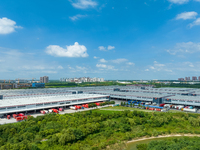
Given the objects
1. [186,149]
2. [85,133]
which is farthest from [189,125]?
[85,133]

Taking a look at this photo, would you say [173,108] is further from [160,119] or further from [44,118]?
[44,118]

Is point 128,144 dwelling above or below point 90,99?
below

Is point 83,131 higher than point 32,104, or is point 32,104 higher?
point 32,104

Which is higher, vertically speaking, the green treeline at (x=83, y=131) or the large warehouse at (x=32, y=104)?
the large warehouse at (x=32, y=104)

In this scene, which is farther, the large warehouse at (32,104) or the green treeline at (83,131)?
the large warehouse at (32,104)

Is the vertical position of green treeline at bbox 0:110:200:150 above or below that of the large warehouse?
below

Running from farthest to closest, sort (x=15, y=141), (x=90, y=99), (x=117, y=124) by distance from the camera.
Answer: (x=90, y=99)
(x=117, y=124)
(x=15, y=141)

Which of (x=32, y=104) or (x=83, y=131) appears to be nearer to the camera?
(x=83, y=131)

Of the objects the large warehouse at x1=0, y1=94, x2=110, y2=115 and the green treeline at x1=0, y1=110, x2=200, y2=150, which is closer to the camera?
the green treeline at x1=0, y1=110, x2=200, y2=150
